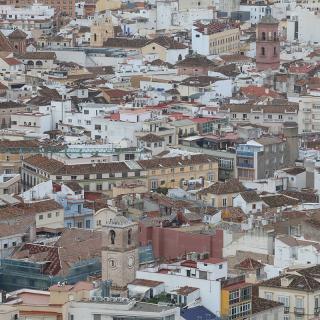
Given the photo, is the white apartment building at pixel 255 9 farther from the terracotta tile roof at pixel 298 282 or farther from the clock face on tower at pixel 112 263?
the clock face on tower at pixel 112 263

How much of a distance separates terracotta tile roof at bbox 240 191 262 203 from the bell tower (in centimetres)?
3100

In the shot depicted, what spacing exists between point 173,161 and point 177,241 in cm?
1244

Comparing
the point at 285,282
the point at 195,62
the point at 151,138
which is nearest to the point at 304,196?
the point at 151,138

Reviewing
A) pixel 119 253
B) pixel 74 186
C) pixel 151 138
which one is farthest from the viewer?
pixel 151 138

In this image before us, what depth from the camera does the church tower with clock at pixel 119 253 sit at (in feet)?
138

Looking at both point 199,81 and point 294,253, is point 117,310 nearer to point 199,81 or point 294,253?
point 294,253

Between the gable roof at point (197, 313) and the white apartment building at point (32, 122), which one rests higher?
the white apartment building at point (32, 122)

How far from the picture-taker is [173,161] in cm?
5897

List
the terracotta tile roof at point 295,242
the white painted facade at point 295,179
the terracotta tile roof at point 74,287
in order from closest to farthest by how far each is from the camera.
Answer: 1. the terracotta tile roof at point 74,287
2. the terracotta tile roof at point 295,242
3. the white painted facade at point 295,179

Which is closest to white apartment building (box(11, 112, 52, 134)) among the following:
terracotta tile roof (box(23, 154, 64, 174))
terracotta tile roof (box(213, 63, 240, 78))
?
terracotta tile roof (box(23, 154, 64, 174))

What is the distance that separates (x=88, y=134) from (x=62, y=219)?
585 inches

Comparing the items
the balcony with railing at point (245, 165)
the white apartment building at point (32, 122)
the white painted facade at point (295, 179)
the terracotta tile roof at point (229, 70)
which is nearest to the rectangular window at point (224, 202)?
the white painted facade at point (295, 179)

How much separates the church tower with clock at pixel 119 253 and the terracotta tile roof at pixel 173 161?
1568 cm

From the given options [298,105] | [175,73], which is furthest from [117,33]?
[298,105]
